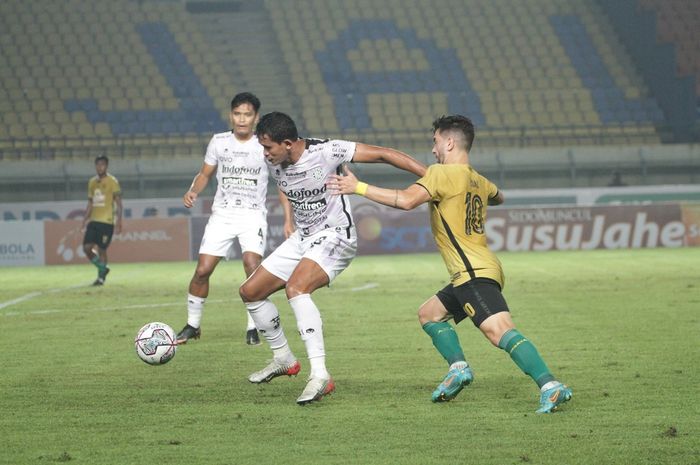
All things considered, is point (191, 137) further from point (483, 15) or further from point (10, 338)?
point (10, 338)

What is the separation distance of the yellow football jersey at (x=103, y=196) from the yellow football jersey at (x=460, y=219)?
13.4 meters

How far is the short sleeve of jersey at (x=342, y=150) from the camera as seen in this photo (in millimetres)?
7508

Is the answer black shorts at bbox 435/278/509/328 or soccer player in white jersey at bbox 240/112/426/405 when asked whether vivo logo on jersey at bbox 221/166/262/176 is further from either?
black shorts at bbox 435/278/509/328

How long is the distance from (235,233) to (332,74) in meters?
27.7

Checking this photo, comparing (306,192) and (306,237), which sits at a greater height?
(306,192)

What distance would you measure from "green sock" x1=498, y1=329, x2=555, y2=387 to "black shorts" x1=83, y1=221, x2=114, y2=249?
14.2 meters

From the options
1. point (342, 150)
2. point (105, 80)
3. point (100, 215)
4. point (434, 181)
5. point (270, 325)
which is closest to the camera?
point (434, 181)

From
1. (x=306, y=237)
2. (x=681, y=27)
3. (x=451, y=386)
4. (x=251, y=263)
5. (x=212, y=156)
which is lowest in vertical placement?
(x=451, y=386)

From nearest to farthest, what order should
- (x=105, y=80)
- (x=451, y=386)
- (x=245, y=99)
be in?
(x=451, y=386) < (x=245, y=99) < (x=105, y=80)

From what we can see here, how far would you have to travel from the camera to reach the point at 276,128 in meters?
7.15

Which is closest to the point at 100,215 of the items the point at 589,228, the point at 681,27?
the point at 589,228

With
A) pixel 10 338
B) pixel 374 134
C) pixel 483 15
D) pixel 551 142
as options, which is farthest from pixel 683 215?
pixel 10 338

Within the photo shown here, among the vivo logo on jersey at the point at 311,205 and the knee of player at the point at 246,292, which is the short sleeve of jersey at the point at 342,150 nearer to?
the vivo logo on jersey at the point at 311,205

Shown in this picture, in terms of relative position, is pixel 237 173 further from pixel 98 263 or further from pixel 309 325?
pixel 98 263
